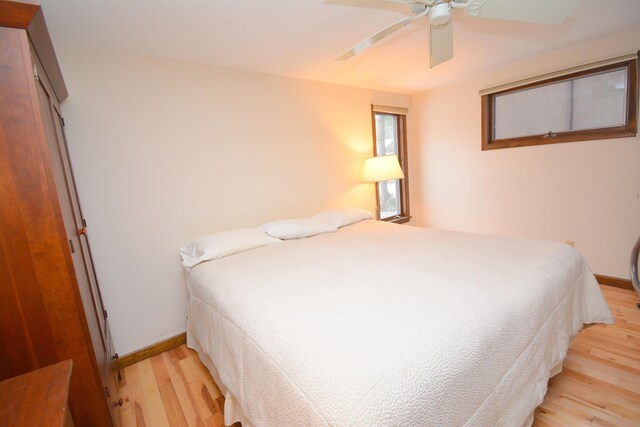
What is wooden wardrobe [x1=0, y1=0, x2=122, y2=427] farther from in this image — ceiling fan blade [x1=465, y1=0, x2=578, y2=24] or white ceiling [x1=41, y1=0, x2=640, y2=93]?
ceiling fan blade [x1=465, y1=0, x2=578, y2=24]

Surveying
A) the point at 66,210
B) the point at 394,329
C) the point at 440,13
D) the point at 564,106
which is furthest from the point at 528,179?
the point at 66,210

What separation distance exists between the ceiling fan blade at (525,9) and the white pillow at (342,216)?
5.96 ft

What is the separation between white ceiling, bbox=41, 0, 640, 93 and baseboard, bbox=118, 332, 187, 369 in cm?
213

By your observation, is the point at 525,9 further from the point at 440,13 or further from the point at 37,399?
the point at 37,399

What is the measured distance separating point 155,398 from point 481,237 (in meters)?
2.40

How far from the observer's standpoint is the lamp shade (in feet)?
10.5

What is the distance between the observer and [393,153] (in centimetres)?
397

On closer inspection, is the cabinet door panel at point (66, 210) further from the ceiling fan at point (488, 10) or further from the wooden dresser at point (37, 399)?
the ceiling fan at point (488, 10)

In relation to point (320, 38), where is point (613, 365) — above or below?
below

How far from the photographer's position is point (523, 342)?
1.13 metres

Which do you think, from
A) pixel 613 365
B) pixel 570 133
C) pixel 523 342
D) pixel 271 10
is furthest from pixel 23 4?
pixel 570 133

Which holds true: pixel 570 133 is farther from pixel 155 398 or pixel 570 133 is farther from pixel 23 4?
pixel 155 398

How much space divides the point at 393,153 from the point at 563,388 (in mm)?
3032

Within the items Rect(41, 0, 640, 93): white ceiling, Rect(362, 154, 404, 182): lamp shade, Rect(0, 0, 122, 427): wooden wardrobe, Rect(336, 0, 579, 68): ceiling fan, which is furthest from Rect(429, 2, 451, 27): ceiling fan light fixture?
Rect(362, 154, 404, 182): lamp shade
